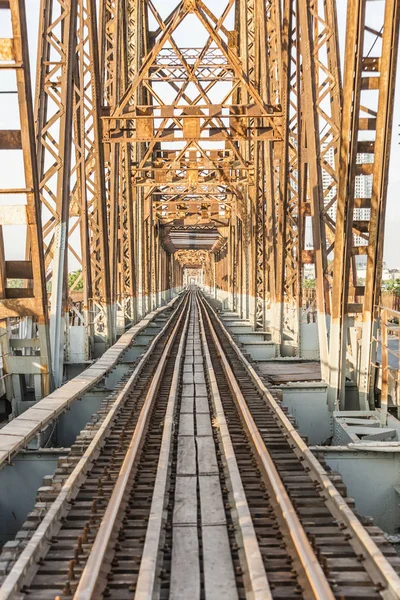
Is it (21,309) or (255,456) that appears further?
(21,309)

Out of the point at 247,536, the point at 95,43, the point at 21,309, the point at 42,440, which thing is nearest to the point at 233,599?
the point at 247,536

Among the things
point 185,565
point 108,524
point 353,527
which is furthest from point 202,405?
point 185,565

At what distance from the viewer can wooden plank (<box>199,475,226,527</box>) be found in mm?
5449

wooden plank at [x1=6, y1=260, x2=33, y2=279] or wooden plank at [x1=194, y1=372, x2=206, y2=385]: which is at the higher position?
wooden plank at [x1=6, y1=260, x2=33, y2=279]

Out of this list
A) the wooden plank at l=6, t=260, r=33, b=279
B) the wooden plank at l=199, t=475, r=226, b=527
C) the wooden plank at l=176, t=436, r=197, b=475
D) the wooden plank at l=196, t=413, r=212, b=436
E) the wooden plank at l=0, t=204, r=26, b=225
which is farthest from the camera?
the wooden plank at l=6, t=260, r=33, b=279

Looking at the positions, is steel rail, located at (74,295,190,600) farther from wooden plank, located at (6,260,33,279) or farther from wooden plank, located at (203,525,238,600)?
wooden plank, located at (6,260,33,279)

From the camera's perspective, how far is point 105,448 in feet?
25.0

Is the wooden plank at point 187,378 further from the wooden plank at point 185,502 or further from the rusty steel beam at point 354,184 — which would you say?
the wooden plank at point 185,502

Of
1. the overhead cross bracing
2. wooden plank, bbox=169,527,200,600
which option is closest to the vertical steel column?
the overhead cross bracing

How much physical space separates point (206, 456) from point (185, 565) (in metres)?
2.73

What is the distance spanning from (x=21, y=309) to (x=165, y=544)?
19.1 ft

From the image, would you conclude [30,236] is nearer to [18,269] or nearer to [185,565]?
[18,269]

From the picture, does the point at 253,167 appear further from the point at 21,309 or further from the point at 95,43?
the point at 21,309

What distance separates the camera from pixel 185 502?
587 cm
